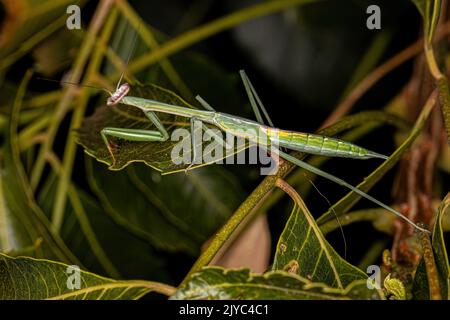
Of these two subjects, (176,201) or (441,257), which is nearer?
(441,257)

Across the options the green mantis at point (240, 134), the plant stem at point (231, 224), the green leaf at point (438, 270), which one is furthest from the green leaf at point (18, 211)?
the green leaf at point (438, 270)

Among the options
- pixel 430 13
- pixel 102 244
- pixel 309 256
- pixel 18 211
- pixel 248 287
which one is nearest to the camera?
pixel 248 287

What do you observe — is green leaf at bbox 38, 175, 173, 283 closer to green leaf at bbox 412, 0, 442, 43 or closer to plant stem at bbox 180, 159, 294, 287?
plant stem at bbox 180, 159, 294, 287

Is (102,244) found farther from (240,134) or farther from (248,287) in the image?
(248,287)

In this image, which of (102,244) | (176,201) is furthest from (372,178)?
(102,244)

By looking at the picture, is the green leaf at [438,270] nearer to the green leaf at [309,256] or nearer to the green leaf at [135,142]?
the green leaf at [309,256]
